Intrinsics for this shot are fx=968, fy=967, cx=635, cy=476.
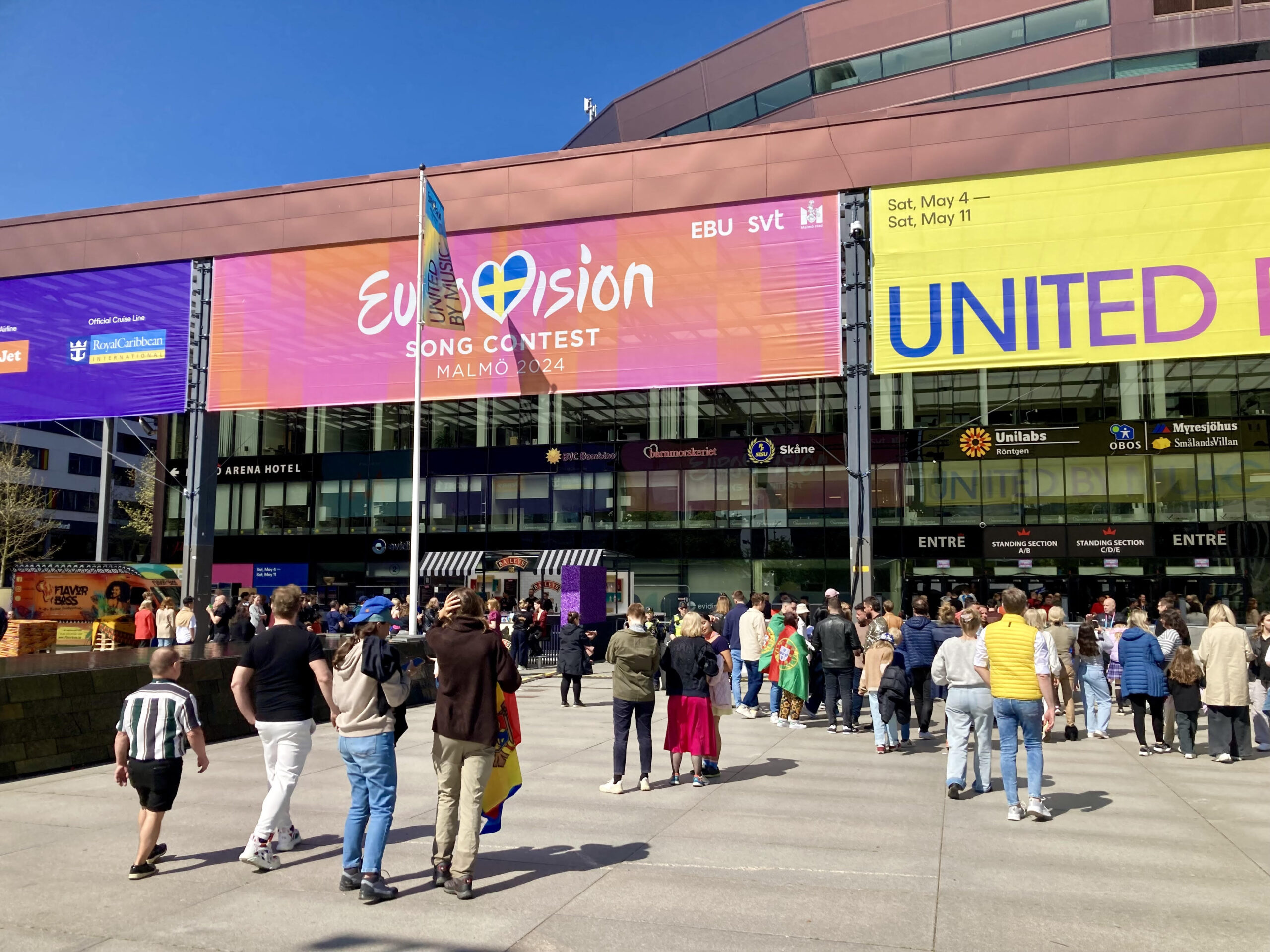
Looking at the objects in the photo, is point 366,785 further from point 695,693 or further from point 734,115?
point 734,115

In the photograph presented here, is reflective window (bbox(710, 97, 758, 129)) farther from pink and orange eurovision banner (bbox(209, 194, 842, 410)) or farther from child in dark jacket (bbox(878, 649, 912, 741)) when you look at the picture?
child in dark jacket (bbox(878, 649, 912, 741))

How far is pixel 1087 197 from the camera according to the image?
22703 mm

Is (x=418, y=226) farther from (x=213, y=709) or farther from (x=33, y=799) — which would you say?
(x=33, y=799)

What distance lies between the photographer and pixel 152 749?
6422 mm

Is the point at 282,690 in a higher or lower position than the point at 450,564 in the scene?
lower

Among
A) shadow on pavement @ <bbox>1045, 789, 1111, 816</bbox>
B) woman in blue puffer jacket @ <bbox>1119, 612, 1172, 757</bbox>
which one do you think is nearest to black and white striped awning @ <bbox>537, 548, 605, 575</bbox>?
woman in blue puffer jacket @ <bbox>1119, 612, 1172, 757</bbox>

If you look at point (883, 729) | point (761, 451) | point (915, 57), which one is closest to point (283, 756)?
point (883, 729)

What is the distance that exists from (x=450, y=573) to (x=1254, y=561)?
33.5 metres

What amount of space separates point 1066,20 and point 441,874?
4057cm

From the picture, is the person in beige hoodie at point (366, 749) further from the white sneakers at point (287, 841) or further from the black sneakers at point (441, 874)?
the white sneakers at point (287, 841)

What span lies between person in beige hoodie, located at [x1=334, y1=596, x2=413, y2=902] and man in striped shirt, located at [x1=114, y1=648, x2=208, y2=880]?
1032 millimetres

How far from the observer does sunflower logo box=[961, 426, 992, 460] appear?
41.1 meters

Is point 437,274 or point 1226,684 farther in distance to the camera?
point 437,274

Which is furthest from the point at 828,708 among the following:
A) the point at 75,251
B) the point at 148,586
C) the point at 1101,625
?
the point at 75,251
